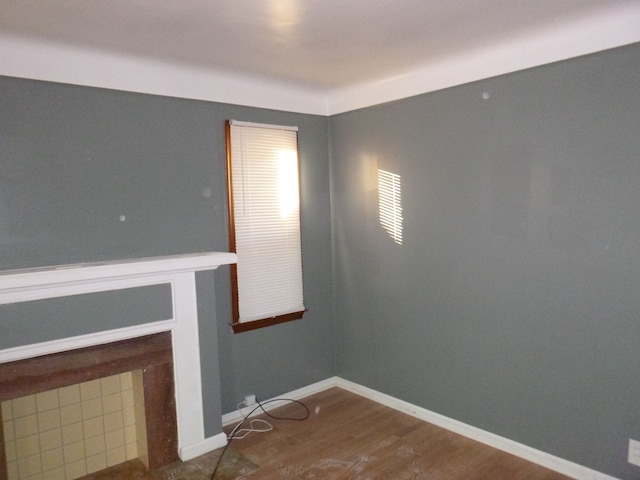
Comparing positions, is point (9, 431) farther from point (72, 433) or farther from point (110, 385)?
point (110, 385)

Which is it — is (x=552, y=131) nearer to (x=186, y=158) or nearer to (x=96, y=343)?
(x=186, y=158)

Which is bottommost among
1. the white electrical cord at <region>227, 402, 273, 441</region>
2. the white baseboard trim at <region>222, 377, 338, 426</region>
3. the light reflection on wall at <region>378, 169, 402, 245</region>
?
the white electrical cord at <region>227, 402, 273, 441</region>

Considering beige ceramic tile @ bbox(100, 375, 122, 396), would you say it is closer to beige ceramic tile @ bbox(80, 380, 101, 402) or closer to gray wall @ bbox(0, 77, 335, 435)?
beige ceramic tile @ bbox(80, 380, 101, 402)

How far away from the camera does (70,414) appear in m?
2.74

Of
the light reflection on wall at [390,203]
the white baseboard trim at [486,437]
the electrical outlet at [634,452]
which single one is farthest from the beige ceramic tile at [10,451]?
the electrical outlet at [634,452]

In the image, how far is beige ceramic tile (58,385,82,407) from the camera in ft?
8.86

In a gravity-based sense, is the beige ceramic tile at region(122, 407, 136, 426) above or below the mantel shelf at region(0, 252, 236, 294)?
below

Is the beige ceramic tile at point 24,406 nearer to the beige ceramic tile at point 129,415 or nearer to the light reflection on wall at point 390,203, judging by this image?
the beige ceramic tile at point 129,415

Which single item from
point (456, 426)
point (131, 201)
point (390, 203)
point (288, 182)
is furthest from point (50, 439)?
point (390, 203)

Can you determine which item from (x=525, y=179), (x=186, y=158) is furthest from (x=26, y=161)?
(x=525, y=179)

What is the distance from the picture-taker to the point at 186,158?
3.19 metres

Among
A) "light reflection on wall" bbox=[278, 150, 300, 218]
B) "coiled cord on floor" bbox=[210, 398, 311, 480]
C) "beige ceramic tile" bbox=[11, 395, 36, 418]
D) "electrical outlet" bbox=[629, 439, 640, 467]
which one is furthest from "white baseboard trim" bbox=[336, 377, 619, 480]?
"beige ceramic tile" bbox=[11, 395, 36, 418]

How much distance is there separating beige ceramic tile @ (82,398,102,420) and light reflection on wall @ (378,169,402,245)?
2338 millimetres

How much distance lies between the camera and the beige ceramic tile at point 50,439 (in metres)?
2.65
